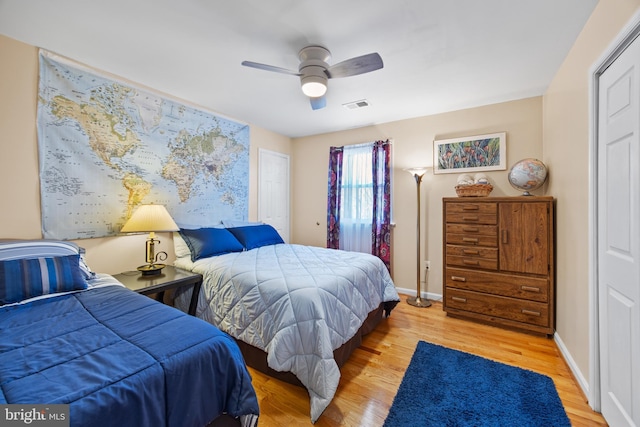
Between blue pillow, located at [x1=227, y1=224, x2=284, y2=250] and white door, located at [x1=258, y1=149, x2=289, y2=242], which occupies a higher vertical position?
white door, located at [x1=258, y1=149, x2=289, y2=242]

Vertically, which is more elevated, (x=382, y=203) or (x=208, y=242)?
(x=382, y=203)

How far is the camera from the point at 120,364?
91 cm

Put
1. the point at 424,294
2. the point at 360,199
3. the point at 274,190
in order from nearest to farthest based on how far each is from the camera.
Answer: the point at 424,294
the point at 360,199
the point at 274,190

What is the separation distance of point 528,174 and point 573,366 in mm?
1724

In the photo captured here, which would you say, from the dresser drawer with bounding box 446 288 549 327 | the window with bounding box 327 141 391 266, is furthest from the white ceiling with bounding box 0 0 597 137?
the dresser drawer with bounding box 446 288 549 327

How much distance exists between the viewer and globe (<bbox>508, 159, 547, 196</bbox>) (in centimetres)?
262

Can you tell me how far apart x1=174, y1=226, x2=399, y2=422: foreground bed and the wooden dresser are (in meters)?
0.85

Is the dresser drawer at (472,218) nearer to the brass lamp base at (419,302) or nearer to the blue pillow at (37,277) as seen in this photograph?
the brass lamp base at (419,302)

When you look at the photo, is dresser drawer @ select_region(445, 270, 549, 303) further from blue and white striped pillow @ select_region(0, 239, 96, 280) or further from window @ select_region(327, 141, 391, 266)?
blue and white striped pillow @ select_region(0, 239, 96, 280)

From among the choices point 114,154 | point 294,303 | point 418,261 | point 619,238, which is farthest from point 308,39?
point 418,261

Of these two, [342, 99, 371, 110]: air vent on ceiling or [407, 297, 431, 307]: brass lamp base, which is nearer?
[342, 99, 371, 110]: air vent on ceiling

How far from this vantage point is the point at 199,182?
315 centimetres

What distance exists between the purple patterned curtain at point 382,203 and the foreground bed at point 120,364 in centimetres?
282

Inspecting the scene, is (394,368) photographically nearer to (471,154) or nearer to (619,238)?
(619,238)
